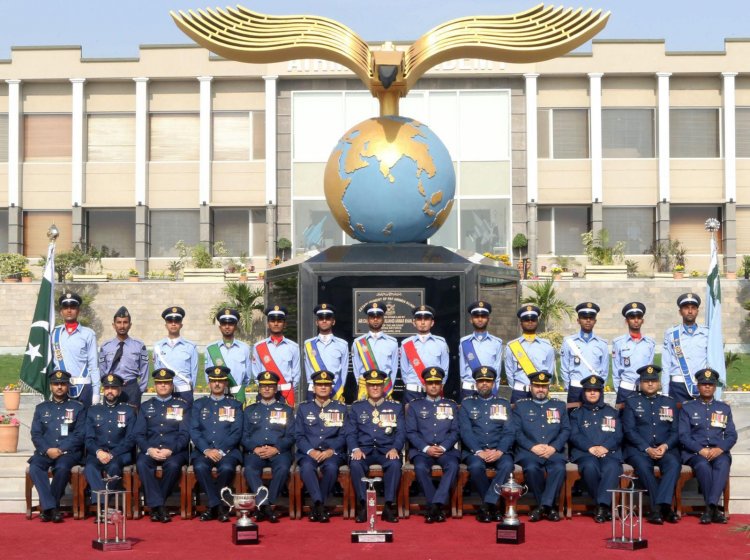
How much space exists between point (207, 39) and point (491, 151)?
936 inches

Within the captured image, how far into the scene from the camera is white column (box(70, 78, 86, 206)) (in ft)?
120

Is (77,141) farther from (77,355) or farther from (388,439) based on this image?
(388,439)

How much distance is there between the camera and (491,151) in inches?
1415

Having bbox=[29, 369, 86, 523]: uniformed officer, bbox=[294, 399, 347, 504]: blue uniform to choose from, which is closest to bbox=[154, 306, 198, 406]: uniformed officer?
bbox=[29, 369, 86, 523]: uniformed officer

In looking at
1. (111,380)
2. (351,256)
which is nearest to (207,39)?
(351,256)

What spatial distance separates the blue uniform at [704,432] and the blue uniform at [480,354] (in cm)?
183

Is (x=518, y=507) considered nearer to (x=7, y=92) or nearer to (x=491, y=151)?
(x=491, y=151)

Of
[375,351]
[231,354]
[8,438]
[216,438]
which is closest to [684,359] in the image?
[375,351]

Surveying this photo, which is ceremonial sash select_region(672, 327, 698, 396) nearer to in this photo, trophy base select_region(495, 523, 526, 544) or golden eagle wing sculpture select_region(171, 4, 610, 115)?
trophy base select_region(495, 523, 526, 544)

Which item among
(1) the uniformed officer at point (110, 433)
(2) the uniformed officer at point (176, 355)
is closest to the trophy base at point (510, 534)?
(1) the uniformed officer at point (110, 433)

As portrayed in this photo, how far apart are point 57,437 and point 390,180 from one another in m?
4.15

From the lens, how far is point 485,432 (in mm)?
10812

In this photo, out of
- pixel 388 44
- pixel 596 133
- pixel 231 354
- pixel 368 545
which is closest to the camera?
pixel 368 545

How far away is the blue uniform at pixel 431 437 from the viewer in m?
10.4
